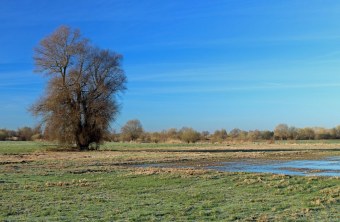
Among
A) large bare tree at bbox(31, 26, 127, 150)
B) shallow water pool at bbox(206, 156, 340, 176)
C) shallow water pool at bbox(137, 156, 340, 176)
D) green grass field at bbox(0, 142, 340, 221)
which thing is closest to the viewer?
green grass field at bbox(0, 142, 340, 221)

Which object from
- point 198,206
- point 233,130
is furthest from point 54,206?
point 233,130

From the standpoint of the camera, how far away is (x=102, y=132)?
53.9 meters

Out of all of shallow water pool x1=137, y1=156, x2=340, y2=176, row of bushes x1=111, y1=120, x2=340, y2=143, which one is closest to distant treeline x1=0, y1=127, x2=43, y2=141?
row of bushes x1=111, y1=120, x2=340, y2=143

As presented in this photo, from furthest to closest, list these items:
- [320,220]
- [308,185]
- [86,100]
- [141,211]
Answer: [86,100] < [308,185] < [141,211] < [320,220]

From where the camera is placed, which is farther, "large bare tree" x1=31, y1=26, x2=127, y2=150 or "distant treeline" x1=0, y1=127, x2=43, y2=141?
"distant treeline" x1=0, y1=127, x2=43, y2=141

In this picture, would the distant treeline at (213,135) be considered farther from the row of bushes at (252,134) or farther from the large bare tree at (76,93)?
the large bare tree at (76,93)

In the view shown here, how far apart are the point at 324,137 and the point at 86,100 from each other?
86039 millimetres

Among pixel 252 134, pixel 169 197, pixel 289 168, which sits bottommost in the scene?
pixel 169 197

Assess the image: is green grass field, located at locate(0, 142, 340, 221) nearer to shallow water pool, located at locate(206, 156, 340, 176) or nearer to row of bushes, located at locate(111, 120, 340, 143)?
shallow water pool, located at locate(206, 156, 340, 176)

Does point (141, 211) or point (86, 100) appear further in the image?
point (86, 100)

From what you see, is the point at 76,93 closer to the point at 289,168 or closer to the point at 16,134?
the point at 289,168


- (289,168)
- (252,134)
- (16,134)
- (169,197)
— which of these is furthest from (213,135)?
(169,197)

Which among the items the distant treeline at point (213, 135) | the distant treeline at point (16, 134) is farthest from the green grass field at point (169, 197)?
the distant treeline at point (16, 134)

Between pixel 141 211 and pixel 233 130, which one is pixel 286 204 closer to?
pixel 141 211
